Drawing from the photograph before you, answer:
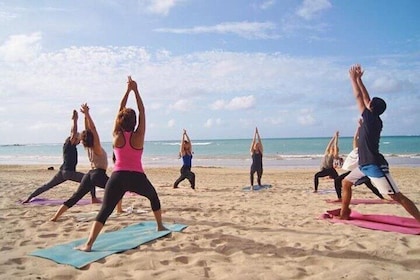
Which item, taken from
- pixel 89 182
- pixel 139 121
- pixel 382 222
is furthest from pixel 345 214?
pixel 89 182

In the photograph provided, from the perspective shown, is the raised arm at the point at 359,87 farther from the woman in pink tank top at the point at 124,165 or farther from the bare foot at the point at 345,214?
the woman in pink tank top at the point at 124,165

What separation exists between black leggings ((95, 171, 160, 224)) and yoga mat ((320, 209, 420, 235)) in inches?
128

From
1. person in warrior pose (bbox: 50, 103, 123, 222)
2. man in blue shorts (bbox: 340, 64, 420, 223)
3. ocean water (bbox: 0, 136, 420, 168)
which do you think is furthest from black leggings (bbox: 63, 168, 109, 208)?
ocean water (bbox: 0, 136, 420, 168)

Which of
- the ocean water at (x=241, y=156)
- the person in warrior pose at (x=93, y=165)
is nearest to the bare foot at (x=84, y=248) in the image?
the person in warrior pose at (x=93, y=165)

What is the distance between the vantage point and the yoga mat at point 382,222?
5059 millimetres

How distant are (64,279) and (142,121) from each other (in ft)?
6.61

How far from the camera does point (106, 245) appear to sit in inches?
176

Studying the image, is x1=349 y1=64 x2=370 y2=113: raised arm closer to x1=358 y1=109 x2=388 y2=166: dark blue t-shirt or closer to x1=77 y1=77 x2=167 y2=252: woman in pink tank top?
x1=358 y1=109 x2=388 y2=166: dark blue t-shirt

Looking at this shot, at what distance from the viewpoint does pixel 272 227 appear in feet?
18.0

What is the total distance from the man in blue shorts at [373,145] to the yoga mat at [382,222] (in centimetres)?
31

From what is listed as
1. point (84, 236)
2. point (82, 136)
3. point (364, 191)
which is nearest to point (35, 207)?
point (82, 136)

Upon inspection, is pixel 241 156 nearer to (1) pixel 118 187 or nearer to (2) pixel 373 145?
(2) pixel 373 145

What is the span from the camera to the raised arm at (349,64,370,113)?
5.05 metres

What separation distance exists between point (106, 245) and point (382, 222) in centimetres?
418
